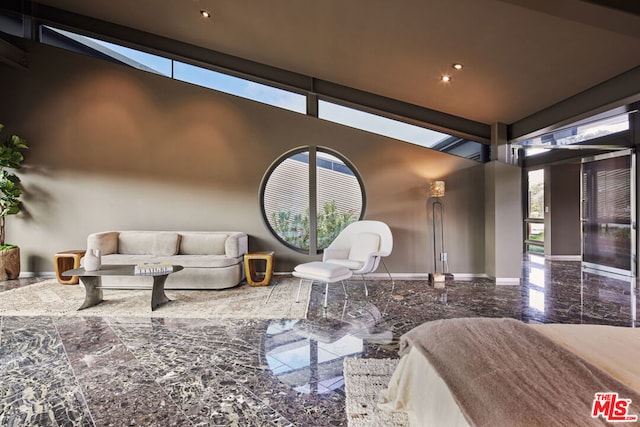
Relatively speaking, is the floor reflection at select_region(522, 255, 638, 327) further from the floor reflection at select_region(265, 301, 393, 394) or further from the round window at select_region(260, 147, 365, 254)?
the round window at select_region(260, 147, 365, 254)

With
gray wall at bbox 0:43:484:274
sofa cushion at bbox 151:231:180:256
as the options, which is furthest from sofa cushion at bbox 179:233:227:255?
gray wall at bbox 0:43:484:274

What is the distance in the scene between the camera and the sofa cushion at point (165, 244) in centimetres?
468

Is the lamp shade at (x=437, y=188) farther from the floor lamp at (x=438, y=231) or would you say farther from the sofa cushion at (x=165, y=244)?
the sofa cushion at (x=165, y=244)

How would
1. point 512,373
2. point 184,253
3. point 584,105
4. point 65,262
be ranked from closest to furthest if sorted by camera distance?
point 512,373 < point 584,105 < point 65,262 < point 184,253

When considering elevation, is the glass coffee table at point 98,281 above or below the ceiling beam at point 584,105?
below

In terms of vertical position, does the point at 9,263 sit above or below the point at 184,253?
below

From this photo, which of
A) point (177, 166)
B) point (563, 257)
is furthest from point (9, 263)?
point (563, 257)

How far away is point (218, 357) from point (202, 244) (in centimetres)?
281

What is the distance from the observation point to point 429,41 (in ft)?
10.4

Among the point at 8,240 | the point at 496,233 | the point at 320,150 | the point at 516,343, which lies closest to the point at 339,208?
the point at 320,150

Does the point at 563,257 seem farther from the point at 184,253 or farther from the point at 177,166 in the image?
the point at 177,166

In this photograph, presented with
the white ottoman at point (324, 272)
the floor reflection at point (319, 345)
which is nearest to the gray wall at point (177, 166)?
the white ottoman at point (324, 272)

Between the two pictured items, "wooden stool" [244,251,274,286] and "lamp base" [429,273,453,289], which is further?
"lamp base" [429,273,453,289]

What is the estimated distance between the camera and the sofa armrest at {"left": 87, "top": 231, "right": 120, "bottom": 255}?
4.46 meters
